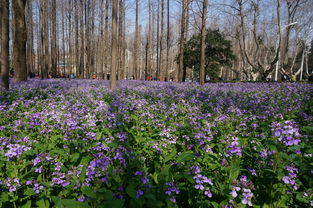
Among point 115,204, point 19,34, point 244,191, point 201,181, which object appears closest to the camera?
point 115,204

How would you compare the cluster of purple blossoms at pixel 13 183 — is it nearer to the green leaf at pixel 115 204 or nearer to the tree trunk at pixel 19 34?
the green leaf at pixel 115 204

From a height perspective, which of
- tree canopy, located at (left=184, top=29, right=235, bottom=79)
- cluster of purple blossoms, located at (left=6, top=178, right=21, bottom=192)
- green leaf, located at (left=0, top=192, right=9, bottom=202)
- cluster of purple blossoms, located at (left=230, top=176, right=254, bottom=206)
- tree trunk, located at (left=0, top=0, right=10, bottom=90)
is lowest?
green leaf, located at (left=0, top=192, right=9, bottom=202)

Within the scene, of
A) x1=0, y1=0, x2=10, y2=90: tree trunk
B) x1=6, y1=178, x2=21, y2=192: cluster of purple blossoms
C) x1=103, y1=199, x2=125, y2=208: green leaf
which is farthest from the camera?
x1=0, y1=0, x2=10, y2=90: tree trunk

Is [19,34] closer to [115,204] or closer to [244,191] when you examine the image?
[115,204]

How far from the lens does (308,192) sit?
6.77 feet

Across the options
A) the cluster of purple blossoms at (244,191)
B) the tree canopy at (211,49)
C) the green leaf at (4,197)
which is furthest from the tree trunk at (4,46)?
the tree canopy at (211,49)

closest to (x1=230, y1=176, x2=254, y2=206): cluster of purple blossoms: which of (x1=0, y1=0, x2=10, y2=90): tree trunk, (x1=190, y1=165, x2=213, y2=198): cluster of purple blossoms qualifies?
(x1=190, y1=165, x2=213, y2=198): cluster of purple blossoms

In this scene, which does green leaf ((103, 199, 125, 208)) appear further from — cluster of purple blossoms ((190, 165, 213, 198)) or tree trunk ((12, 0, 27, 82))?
tree trunk ((12, 0, 27, 82))

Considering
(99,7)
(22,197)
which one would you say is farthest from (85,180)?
(99,7)

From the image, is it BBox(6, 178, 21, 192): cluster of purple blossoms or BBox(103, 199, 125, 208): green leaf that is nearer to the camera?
BBox(103, 199, 125, 208): green leaf

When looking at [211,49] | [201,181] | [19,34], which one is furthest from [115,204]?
[211,49]

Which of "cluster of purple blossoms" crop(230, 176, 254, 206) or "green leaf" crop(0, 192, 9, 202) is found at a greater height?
"cluster of purple blossoms" crop(230, 176, 254, 206)

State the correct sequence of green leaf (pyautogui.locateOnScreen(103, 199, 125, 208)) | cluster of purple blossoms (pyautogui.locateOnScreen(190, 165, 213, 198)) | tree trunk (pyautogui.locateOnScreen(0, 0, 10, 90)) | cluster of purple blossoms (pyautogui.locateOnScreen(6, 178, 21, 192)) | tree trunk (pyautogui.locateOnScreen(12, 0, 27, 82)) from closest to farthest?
green leaf (pyautogui.locateOnScreen(103, 199, 125, 208)), cluster of purple blossoms (pyautogui.locateOnScreen(190, 165, 213, 198)), cluster of purple blossoms (pyautogui.locateOnScreen(6, 178, 21, 192)), tree trunk (pyautogui.locateOnScreen(0, 0, 10, 90)), tree trunk (pyautogui.locateOnScreen(12, 0, 27, 82))

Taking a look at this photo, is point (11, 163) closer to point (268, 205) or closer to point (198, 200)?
point (198, 200)
